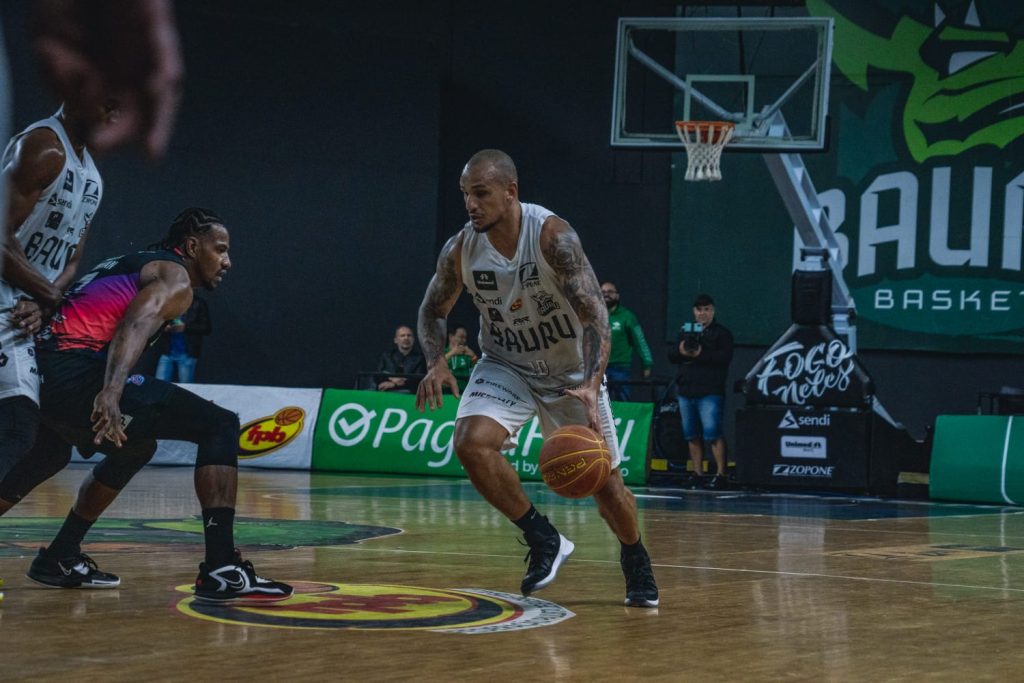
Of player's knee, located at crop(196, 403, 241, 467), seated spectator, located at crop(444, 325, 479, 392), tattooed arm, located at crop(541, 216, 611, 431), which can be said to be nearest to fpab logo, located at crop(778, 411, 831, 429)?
seated spectator, located at crop(444, 325, 479, 392)

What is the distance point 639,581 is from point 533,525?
58cm

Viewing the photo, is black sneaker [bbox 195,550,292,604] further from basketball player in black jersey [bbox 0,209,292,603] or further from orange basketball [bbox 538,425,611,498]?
orange basketball [bbox 538,425,611,498]

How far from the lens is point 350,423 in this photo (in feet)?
55.3

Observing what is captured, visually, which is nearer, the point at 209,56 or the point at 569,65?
the point at 209,56

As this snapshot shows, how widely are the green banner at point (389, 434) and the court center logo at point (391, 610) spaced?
9.90 metres

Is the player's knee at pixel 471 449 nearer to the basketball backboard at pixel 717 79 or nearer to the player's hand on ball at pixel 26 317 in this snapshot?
the player's hand on ball at pixel 26 317

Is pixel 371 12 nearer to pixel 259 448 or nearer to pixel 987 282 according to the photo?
pixel 259 448

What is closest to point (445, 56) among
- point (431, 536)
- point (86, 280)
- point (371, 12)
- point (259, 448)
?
point (371, 12)

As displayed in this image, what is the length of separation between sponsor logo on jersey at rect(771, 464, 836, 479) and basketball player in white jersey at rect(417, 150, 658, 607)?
945 cm

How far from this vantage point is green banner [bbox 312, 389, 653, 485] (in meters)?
16.3

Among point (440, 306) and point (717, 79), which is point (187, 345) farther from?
point (440, 306)

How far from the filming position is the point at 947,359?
66.2ft

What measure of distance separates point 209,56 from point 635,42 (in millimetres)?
6243

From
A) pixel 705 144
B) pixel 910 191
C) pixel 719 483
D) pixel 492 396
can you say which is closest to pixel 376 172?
pixel 705 144
